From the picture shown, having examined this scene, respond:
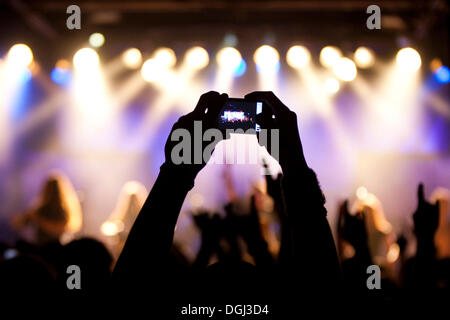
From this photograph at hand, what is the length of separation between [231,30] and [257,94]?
4570mm

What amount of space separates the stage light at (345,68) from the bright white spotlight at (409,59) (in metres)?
0.66

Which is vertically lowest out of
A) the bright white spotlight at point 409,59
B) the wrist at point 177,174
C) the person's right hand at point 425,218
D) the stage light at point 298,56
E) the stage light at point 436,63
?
the person's right hand at point 425,218

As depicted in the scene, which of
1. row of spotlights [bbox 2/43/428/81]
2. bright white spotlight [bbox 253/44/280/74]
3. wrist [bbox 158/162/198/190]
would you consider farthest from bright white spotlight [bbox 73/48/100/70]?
wrist [bbox 158/162/198/190]

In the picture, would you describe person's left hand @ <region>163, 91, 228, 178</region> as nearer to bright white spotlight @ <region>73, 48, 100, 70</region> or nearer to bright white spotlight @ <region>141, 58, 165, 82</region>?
bright white spotlight @ <region>141, 58, 165, 82</region>

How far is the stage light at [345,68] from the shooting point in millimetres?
5730

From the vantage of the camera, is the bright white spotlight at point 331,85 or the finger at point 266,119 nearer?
the finger at point 266,119

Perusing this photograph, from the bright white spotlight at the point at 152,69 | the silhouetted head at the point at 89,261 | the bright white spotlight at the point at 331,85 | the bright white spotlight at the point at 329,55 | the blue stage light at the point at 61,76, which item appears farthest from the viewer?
the bright white spotlight at the point at 331,85

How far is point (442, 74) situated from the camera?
6035mm

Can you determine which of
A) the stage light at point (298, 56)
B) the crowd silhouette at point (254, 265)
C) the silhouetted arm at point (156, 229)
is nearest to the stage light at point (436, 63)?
the stage light at point (298, 56)

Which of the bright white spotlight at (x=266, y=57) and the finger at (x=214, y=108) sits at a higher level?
the bright white spotlight at (x=266, y=57)

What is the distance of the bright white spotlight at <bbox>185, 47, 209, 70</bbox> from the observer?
18.9 feet

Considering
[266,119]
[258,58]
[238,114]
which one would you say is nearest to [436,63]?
[258,58]

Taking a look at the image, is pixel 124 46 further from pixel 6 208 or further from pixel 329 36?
pixel 6 208

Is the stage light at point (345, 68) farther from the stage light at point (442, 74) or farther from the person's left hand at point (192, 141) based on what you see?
the person's left hand at point (192, 141)
